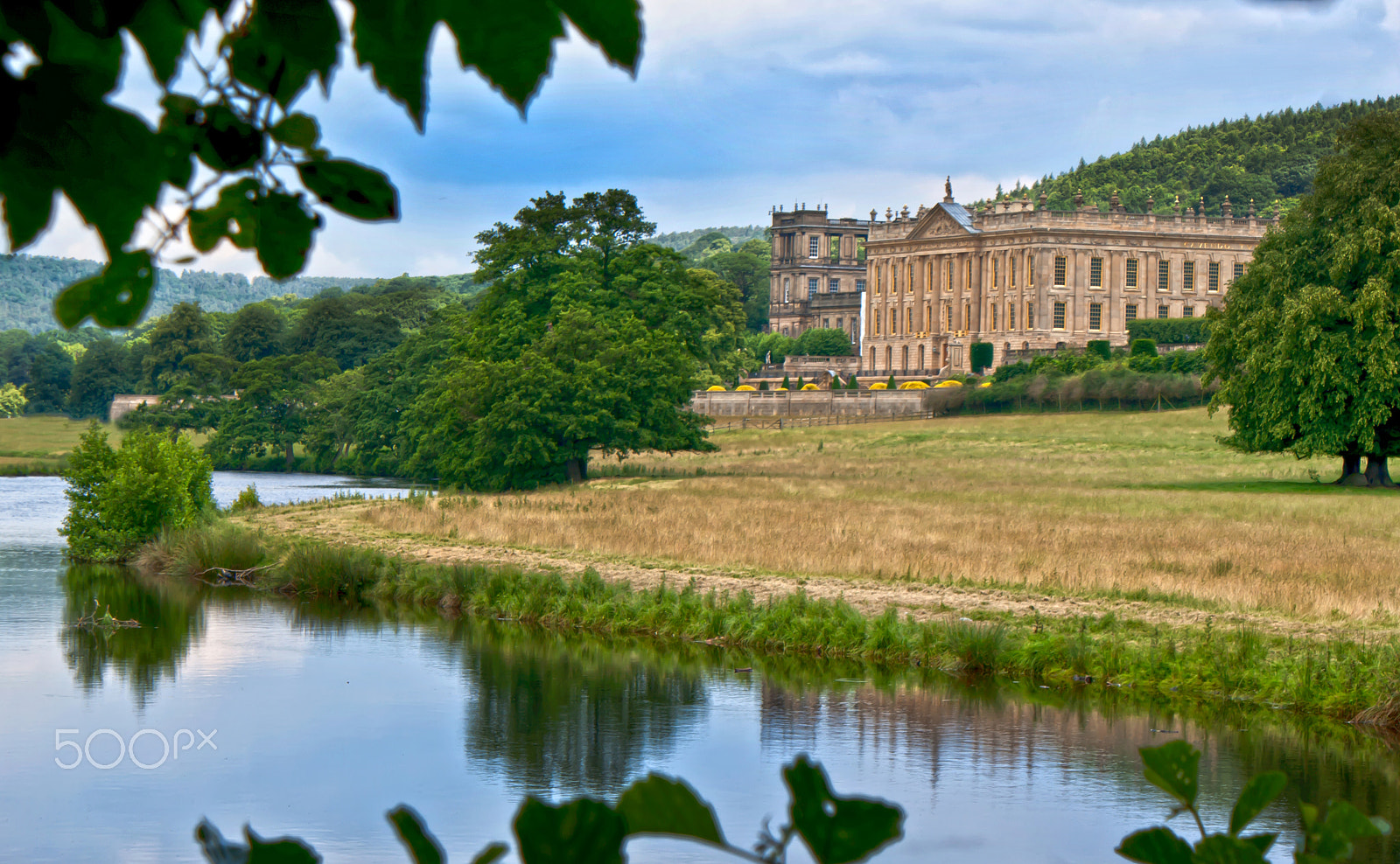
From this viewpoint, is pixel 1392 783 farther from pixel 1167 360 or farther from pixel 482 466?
pixel 1167 360

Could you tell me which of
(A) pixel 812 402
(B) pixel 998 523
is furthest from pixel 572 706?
(A) pixel 812 402

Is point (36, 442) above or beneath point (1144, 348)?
beneath

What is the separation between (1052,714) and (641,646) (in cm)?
683

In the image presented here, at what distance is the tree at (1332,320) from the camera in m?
38.6

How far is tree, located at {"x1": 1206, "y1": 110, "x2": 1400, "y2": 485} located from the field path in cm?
1982

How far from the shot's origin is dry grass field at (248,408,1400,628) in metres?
23.5

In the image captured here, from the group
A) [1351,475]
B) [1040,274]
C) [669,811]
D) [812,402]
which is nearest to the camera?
[669,811]

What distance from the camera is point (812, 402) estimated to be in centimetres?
8925

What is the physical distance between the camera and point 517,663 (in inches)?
830

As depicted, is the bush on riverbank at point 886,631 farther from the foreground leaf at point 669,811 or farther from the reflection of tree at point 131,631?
the foreground leaf at point 669,811

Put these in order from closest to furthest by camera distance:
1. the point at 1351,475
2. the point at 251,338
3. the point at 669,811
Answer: the point at 669,811, the point at 1351,475, the point at 251,338

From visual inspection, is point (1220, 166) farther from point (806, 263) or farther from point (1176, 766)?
point (1176, 766)

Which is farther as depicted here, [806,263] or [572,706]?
[806,263]

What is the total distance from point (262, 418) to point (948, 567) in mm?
54191
